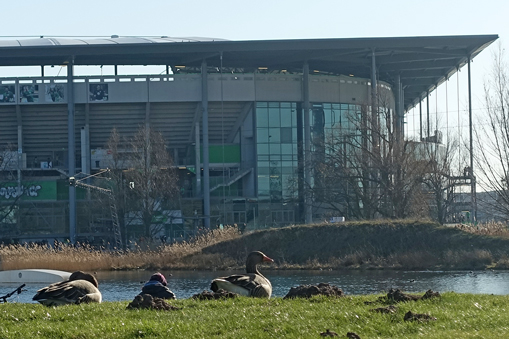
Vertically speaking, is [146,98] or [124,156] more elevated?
[146,98]

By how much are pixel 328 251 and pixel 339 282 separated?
10701 millimetres

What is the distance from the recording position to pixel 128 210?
6272cm

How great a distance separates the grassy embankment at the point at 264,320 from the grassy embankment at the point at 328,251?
80.9ft

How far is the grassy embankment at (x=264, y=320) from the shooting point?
11445mm

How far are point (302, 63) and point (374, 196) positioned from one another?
72.9 feet

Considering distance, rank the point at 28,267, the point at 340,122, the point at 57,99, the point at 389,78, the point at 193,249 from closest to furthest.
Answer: the point at 28,267 < the point at 193,249 < the point at 57,99 < the point at 340,122 < the point at 389,78

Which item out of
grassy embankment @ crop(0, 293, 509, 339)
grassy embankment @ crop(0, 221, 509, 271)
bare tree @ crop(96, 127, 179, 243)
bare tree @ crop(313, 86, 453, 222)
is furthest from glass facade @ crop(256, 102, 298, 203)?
grassy embankment @ crop(0, 293, 509, 339)

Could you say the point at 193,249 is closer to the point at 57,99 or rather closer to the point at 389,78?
the point at 57,99

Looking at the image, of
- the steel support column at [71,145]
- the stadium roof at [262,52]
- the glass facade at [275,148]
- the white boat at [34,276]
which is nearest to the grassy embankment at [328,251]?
the white boat at [34,276]

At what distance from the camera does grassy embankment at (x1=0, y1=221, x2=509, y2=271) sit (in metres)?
39.7

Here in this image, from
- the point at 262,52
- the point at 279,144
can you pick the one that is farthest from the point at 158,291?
the point at 279,144

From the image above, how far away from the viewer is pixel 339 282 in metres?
33.1

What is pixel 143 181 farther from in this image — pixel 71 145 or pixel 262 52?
pixel 262 52

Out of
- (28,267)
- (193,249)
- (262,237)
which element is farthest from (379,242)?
(28,267)
